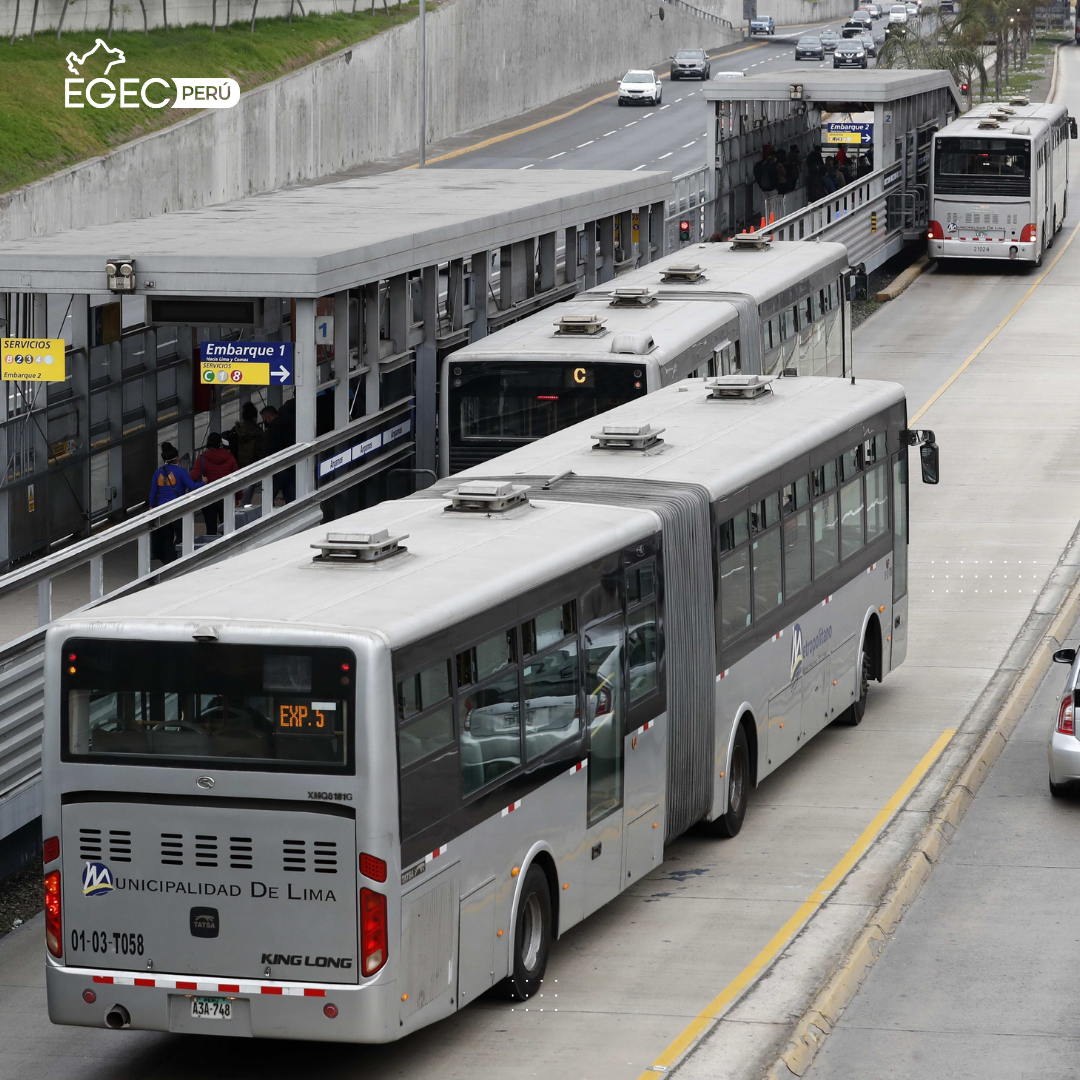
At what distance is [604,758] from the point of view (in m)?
12.1

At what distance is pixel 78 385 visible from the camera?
19.0 m

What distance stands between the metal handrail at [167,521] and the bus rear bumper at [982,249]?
96.3ft

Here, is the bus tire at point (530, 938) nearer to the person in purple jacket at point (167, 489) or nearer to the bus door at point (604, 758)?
the bus door at point (604, 758)

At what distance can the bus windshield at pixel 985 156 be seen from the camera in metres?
44.9

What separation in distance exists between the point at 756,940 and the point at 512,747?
2.51 metres

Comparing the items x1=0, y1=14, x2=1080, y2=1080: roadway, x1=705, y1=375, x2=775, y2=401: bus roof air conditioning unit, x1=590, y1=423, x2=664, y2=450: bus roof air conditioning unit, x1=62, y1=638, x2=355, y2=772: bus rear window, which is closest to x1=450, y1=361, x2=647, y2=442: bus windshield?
x1=705, y1=375, x2=775, y2=401: bus roof air conditioning unit

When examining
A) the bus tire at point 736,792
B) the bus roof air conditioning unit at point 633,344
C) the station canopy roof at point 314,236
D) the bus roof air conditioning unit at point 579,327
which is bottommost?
the bus tire at point 736,792

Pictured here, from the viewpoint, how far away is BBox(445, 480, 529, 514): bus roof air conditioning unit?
1212 centimetres

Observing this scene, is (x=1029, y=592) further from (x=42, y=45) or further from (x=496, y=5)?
(x=496, y=5)

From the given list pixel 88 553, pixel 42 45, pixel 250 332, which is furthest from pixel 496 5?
pixel 88 553

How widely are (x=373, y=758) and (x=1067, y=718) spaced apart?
290 inches

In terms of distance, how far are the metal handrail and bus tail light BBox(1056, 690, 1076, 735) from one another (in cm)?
645

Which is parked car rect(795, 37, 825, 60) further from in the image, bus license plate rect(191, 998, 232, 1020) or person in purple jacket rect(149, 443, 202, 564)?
bus license plate rect(191, 998, 232, 1020)

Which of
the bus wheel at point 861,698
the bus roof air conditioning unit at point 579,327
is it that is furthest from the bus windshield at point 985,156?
the bus wheel at point 861,698
